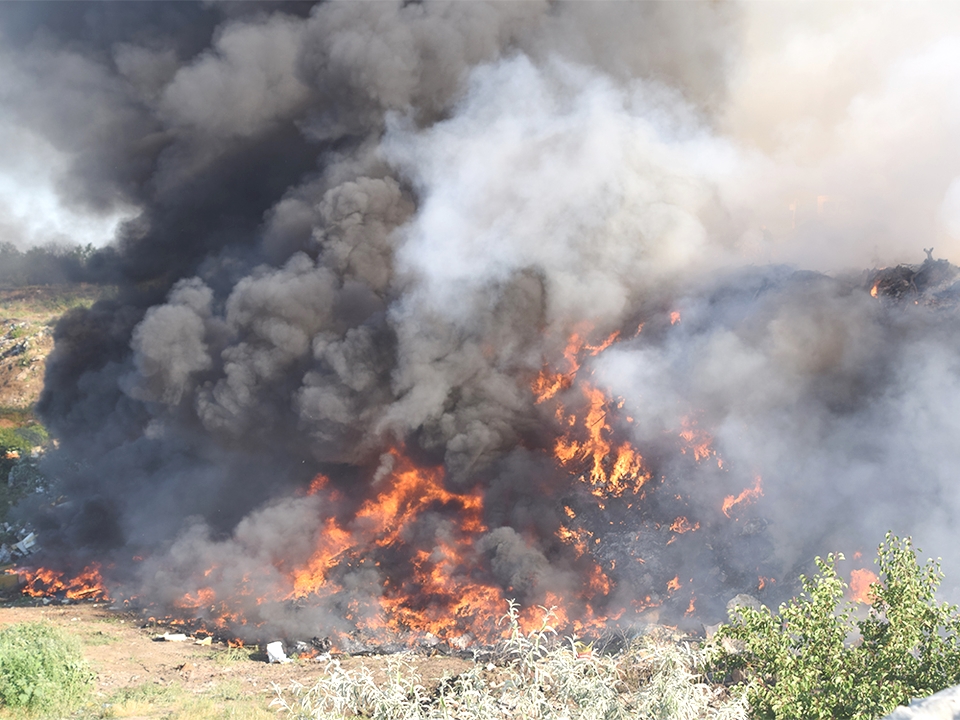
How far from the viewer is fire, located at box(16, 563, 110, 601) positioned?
2670 centimetres

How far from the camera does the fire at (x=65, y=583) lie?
26703 mm

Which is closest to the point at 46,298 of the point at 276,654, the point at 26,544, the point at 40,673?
the point at 26,544

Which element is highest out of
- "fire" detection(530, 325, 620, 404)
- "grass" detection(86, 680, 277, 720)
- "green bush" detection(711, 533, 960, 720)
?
"fire" detection(530, 325, 620, 404)

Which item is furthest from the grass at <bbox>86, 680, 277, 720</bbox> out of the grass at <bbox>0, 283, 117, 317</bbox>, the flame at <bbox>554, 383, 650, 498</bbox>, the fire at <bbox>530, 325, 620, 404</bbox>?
the grass at <bbox>0, 283, 117, 317</bbox>

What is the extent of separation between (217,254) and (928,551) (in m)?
31.3

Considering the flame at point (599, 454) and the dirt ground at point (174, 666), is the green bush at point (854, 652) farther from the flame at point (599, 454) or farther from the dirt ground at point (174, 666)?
the flame at point (599, 454)

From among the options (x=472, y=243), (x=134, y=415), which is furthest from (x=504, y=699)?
(x=134, y=415)

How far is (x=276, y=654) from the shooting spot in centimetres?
1966

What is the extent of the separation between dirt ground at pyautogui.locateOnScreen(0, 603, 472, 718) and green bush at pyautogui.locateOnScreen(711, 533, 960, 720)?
974 centimetres

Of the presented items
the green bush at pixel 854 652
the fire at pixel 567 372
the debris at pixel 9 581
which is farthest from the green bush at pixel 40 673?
the fire at pixel 567 372

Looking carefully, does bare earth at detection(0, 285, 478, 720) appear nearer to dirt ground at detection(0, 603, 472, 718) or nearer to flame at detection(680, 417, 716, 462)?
dirt ground at detection(0, 603, 472, 718)

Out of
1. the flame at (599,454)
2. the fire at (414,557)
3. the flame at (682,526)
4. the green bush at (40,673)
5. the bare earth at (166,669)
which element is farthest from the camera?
the flame at (599,454)

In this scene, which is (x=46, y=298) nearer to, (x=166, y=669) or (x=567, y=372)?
(x=567, y=372)

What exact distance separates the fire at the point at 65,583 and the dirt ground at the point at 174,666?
3437 mm
